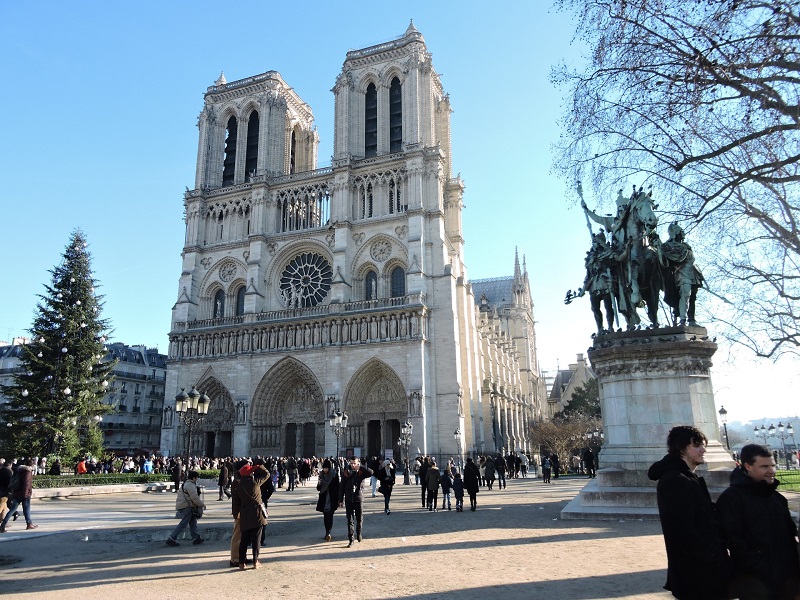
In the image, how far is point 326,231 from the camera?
130 ft

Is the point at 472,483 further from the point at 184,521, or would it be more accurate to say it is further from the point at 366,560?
the point at 184,521

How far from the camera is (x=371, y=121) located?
4194 cm

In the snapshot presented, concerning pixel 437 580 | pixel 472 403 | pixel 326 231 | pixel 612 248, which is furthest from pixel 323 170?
pixel 437 580

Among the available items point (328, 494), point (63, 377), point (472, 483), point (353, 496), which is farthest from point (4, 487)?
point (63, 377)

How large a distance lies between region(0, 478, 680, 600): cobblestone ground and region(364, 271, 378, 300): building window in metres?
25.8

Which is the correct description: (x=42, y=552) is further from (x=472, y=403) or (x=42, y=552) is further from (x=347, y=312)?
(x=472, y=403)

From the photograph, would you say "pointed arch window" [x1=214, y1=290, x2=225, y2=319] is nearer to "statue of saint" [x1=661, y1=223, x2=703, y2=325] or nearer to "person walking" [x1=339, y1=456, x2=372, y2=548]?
"person walking" [x1=339, y1=456, x2=372, y2=548]

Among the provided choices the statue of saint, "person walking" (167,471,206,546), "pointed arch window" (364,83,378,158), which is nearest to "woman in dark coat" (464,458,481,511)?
the statue of saint

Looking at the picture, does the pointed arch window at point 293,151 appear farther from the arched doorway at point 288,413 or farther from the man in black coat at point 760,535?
the man in black coat at point 760,535

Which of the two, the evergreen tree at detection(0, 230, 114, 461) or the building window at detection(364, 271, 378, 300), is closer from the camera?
the evergreen tree at detection(0, 230, 114, 461)

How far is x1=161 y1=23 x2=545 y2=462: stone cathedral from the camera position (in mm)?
35281

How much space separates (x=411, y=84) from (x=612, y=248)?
29.9 m

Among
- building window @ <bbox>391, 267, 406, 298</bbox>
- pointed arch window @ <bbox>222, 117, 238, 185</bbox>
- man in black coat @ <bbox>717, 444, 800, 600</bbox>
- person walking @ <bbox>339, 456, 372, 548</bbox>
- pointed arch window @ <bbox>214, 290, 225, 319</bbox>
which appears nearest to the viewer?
man in black coat @ <bbox>717, 444, 800, 600</bbox>

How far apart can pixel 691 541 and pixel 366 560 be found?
5425 mm
